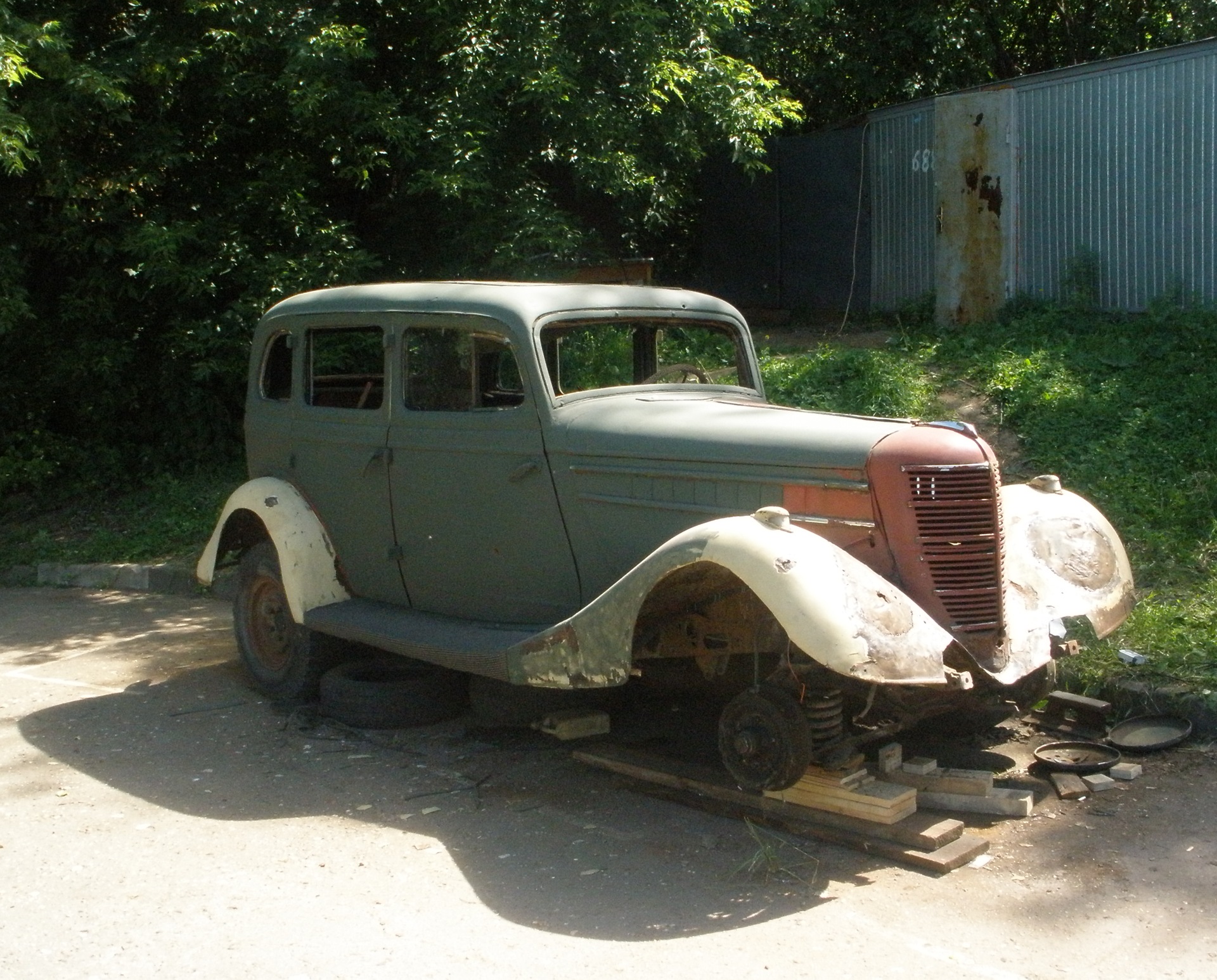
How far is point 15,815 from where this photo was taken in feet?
15.6

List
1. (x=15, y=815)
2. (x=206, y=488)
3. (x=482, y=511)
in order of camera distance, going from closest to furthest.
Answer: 1. (x=15, y=815)
2. (x=482, y=511)
3. (x=206, y=488)

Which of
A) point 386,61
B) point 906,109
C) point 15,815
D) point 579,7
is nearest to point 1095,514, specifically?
point 15,815

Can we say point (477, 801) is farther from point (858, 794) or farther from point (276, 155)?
point (276, 155)

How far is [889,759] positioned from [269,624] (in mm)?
3167

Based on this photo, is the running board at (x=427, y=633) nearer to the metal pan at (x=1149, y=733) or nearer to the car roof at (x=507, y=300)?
the car roof at (x=507, y=300)

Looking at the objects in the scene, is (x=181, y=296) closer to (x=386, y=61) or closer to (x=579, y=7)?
(x=386, y=61)

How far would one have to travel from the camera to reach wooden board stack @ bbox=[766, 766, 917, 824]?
13.9 feet

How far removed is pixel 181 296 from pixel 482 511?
5497 millimetres

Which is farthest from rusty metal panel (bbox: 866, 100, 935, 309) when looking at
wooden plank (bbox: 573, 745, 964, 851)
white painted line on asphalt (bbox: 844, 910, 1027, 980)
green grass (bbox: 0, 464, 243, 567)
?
white painted line on asphalt (bbox: 844, 910, 1027, 980)

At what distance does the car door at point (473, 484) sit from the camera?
515 centimetres

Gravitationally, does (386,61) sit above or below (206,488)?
above

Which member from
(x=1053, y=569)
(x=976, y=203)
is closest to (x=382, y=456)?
(x=1053, y=569)

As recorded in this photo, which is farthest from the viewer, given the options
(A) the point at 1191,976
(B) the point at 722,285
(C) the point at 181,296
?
(B) the point at 722,285

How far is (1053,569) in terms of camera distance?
202 inches
